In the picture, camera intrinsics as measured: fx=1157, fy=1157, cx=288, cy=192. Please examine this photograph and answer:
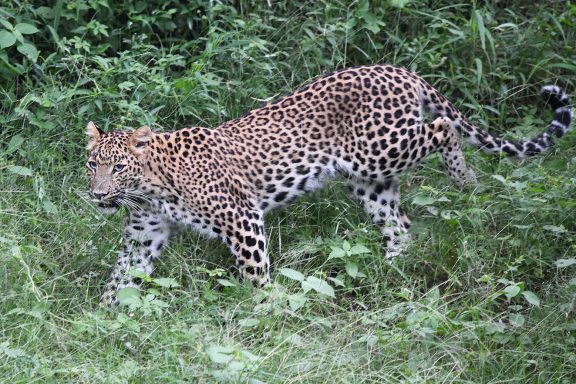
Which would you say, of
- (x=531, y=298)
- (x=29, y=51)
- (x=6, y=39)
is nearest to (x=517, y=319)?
A: (x=531, y=298)

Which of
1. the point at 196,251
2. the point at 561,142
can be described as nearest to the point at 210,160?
the point at 196,251

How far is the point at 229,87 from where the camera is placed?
1088cm

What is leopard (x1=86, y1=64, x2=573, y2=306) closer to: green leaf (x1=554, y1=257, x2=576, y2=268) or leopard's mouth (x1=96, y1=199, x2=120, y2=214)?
leopard's mouth (x1=96, y1=199, x2=120, y2=214)

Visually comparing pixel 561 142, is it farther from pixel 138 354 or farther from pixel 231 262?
pixel 138 354

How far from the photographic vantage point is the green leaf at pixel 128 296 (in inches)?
320

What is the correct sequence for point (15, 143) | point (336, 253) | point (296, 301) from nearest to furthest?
point (296, 301), point (336, 253), point (15, 143)

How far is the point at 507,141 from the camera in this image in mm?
10289

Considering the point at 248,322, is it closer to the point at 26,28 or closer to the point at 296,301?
the point at 296,301

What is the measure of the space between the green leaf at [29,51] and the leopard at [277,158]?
1.25 m

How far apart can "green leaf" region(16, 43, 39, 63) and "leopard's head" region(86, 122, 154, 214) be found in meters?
1.42

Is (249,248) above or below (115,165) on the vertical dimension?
below

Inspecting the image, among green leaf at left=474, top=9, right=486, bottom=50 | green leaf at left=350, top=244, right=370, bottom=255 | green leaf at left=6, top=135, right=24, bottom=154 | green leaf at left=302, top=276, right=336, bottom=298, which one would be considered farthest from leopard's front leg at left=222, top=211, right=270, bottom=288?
green leaf at left=474, top=9, right=486, bottom=50

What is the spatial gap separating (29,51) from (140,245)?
7.51 ft

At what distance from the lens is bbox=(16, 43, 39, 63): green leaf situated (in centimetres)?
1050
